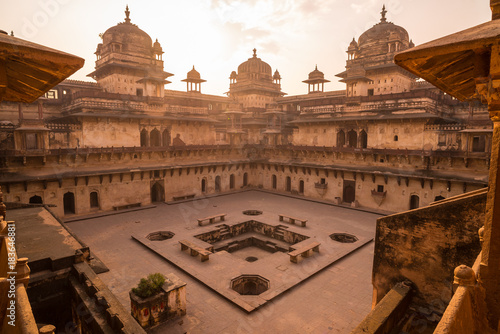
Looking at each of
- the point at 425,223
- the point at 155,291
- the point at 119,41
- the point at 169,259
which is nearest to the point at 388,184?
the point at 425,223

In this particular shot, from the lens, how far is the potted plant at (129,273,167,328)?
8.69 metres

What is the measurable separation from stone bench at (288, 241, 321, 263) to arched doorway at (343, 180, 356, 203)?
10.9 m

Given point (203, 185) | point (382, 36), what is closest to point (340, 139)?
point (382, 36)

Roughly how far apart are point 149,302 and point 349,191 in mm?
19626

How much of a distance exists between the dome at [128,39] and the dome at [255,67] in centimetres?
1467

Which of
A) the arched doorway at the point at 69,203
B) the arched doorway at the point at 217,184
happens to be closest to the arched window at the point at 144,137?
the arched doorway at the point at 217,184

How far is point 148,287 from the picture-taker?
9078mm

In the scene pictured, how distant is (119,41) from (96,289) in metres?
28.5

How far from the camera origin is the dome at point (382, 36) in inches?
1159

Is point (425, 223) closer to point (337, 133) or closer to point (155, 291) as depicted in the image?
point (155, 291)

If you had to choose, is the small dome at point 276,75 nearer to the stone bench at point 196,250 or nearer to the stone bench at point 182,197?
the stone bench at point 182,197

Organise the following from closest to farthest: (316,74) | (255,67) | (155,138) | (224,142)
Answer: (155,138) < (224,142) < (316,74) < (255,67)

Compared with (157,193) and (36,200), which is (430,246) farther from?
(36,200)

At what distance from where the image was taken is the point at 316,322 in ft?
29.9
